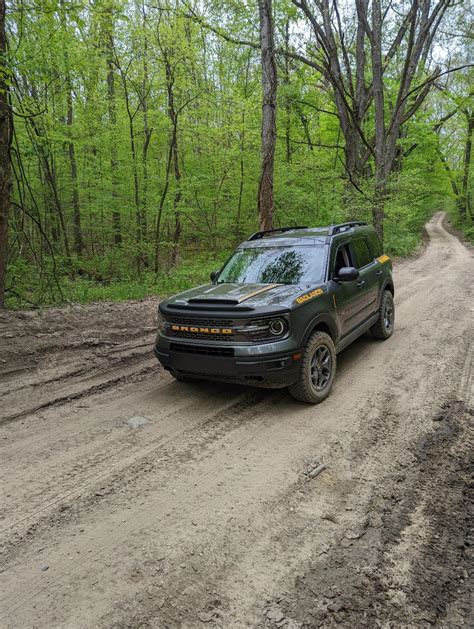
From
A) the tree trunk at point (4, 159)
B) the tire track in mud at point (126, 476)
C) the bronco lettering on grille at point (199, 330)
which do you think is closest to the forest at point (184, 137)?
the tree trunk at point (4, 159)

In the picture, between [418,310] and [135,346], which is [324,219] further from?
[135,346]

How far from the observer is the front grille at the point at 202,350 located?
13.4ft

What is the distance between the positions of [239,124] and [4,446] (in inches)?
572

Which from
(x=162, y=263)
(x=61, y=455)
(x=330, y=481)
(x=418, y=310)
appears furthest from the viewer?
(x=162, y=263)

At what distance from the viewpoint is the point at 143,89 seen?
560 inches

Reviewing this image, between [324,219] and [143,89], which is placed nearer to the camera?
[143,89]

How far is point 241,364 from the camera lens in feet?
13.1

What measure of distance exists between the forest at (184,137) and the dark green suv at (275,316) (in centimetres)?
511

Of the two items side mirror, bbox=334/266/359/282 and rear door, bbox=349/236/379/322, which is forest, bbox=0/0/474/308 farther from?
side mirror, bbox=334/266/359/282

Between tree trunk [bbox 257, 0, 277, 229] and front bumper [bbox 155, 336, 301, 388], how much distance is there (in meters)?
6.84

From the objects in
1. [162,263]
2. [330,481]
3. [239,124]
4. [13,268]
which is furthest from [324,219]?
[330,481]

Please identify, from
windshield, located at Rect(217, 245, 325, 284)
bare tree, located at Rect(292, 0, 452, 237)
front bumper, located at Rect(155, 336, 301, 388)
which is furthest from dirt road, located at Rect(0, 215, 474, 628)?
bare tree, located at Rect(292, 0, 452, 237)

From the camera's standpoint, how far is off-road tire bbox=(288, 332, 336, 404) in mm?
4203

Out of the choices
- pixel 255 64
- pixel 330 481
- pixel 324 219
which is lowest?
pixel 330 481
